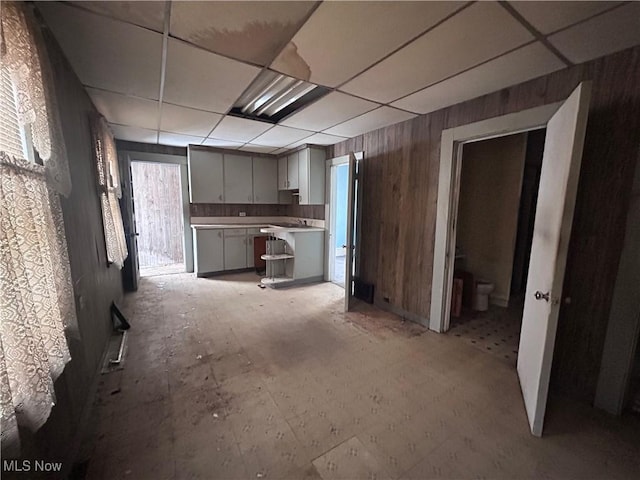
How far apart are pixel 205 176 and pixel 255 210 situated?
122 cm

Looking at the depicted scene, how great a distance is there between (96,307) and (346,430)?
7.14 feet

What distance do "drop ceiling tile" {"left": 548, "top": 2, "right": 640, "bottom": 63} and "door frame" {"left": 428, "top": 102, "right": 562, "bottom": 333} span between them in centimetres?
54

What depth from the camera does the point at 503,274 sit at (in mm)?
3725

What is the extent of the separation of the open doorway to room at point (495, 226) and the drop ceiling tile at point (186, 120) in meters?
3.26

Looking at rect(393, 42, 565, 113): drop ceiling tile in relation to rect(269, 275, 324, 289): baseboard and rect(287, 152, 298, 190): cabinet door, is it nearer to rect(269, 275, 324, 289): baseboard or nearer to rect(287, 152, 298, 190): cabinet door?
rect(287, 152, 298, 190): cabinet door

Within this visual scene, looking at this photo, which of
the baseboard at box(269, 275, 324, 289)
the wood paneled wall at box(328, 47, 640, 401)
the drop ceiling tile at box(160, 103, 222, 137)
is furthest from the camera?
the baseboard at box(269, 275, 324, 289)

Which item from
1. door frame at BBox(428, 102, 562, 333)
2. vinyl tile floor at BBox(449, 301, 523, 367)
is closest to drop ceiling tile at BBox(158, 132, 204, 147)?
door frame at BBox(428, 102, 562, 333)

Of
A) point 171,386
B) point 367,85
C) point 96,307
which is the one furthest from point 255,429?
point 367,85

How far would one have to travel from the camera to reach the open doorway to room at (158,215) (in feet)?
19.8

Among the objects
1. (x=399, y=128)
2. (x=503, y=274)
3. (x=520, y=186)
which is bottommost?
(x=503, y=274)

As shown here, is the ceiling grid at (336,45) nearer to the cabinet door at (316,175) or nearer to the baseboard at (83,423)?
the cabinet door at (316,175)

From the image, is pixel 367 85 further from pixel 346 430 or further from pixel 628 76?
pixel 346 430

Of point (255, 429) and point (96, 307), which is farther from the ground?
point (96, 307)

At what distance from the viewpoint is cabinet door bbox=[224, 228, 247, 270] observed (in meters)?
5.08
